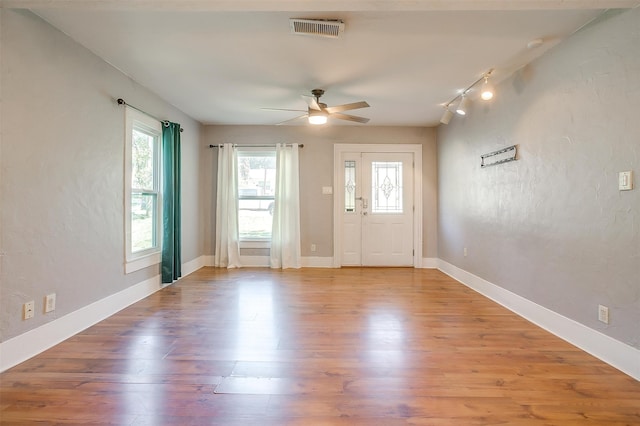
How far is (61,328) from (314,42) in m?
3.10

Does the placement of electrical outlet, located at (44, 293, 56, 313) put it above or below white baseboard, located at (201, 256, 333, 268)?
above

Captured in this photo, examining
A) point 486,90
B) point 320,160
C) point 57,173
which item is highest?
point 486,90

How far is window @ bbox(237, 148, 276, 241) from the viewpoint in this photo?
561cm

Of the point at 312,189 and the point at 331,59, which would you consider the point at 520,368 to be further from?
the point at 312,189

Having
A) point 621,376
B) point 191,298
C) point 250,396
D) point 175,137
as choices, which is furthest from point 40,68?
point 621,376

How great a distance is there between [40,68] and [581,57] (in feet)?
13.4

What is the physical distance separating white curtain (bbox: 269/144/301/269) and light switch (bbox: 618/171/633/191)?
408 centimetres

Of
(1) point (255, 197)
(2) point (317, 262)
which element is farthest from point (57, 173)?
(2) point (317, 262)

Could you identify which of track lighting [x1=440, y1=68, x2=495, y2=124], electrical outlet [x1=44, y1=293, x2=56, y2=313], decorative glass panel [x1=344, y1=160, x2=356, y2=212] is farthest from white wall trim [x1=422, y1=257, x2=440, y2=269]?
electrical outlet [x1=44, y1=293, x2=56, y2=313]

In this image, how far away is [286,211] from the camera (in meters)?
5.45

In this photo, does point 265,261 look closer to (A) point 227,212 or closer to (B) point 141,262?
(A) point 227,212

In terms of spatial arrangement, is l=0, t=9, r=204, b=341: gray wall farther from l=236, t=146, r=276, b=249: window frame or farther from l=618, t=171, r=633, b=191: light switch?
l=618, t=171, r=633, b=191: light switch

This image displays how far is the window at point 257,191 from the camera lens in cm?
561

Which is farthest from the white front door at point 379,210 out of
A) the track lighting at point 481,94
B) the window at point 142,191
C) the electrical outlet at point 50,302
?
the electrical outlet at point 50,302
